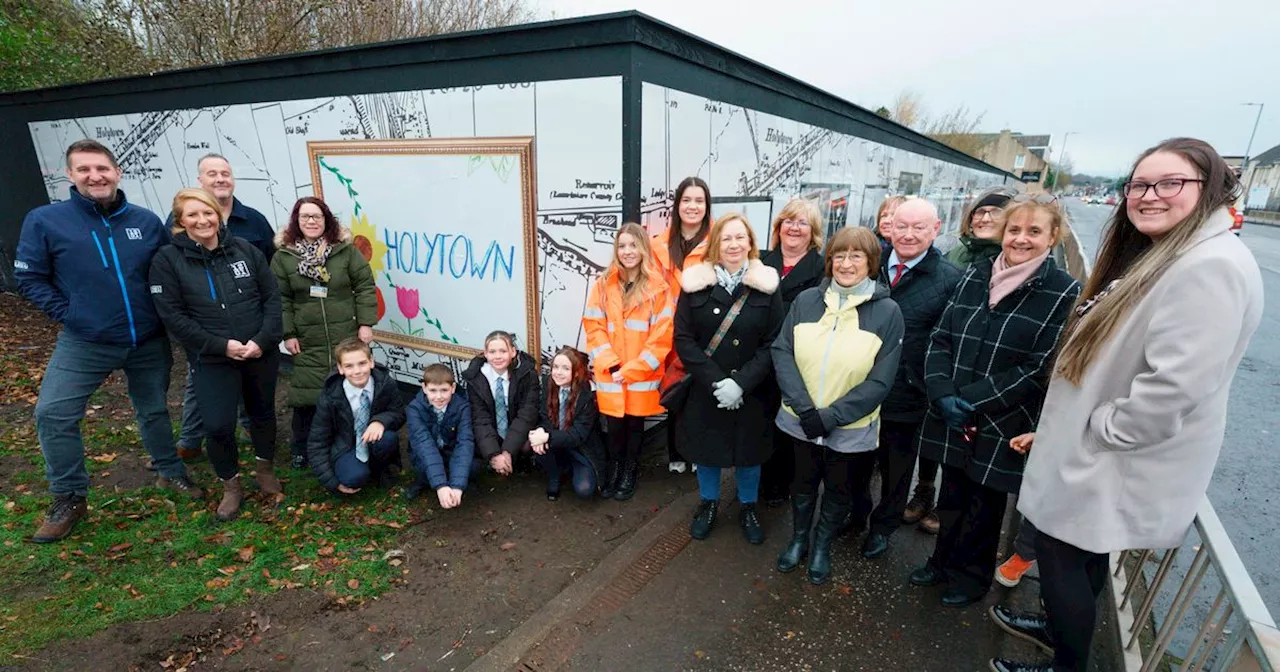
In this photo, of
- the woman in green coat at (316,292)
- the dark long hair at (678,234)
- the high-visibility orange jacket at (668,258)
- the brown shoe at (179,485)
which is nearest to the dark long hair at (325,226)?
the woman in green coat at (316,292)

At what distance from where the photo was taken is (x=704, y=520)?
3.42 meters

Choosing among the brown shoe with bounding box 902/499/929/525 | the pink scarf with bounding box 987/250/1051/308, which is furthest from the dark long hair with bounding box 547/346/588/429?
the pink scarf with bounding box 987/250/1051/308

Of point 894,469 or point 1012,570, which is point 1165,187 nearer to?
point 894,469

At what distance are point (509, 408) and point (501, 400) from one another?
A: 0.26 ft

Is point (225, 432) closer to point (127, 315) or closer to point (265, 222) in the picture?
point (127, 315)

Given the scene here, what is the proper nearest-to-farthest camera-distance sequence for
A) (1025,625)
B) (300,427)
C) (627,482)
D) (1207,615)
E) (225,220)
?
(1207,615) → (1025,625) → (627,482) → (225,220) → (300,427)

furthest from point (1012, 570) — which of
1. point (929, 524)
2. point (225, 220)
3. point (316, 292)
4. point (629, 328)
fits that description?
point (225, 220)

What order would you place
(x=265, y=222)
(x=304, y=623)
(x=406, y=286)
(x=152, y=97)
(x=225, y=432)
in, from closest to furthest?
(x=304, y=623)
(x=225, y=432)
(x=265, y=222)
(x=406, y=286)
(x=152, y=97)

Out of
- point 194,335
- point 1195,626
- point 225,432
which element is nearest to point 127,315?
A: point 194,335

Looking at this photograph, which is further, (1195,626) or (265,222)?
(265,222)

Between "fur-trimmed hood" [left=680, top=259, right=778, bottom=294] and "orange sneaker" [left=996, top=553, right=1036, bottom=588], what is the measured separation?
192 cm

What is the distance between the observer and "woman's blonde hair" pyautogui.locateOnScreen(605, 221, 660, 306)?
3.36m

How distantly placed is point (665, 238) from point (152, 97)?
21.2 ft

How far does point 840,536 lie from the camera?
134 inches
